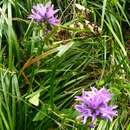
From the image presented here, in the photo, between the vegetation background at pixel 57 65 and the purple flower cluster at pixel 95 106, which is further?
the vegetation background at pixel 57 65

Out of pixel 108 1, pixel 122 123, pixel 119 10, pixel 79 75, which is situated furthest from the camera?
pixel 119 10

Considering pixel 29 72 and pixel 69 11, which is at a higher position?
pixel 69 11

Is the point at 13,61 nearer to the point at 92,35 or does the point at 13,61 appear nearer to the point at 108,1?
the point at 92,35

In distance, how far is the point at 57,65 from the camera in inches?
81.0

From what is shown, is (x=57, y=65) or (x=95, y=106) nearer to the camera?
(x=95, y=106)

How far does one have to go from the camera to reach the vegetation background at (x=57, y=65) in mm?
1947

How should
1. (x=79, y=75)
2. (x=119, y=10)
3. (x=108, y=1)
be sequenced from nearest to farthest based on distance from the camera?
(x=79, y=75)
(x=108, y=1)
(x=119, y=10)

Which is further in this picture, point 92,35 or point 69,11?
point 69,11

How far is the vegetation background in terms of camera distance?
1947mm

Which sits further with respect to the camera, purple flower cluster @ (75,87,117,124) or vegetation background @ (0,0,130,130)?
vegetation background @ (0,0,130,130)

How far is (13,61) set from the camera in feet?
6.86

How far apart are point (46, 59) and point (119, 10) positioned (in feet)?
2.35

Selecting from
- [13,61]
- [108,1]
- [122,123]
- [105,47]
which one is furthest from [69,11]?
[122,123]

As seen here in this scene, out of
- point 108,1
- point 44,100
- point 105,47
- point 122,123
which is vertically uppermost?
point 108,1
